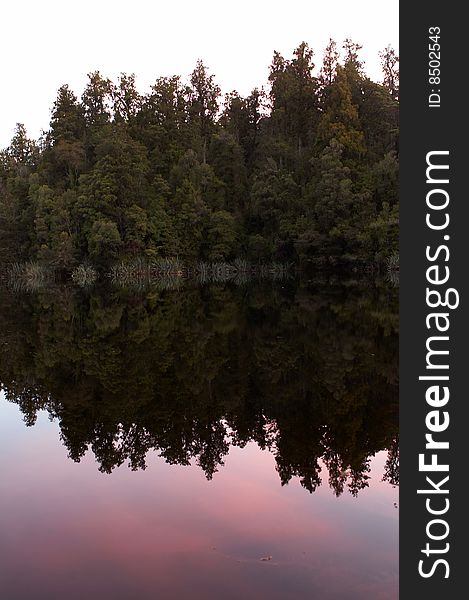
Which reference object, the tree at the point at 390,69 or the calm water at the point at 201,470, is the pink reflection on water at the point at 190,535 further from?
the tree at the point at 390,69

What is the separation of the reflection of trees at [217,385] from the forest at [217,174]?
28.3 metres

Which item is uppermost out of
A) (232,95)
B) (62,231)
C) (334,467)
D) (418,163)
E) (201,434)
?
(232,95)

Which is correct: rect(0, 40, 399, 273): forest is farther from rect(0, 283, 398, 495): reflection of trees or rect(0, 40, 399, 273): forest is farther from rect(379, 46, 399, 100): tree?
rect(0, 283, 398, 495): reflection of trees

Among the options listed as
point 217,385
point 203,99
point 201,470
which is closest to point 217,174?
point 203,99

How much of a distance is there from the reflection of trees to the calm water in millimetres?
50

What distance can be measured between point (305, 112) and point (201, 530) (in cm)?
5664

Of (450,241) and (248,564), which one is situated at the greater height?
(450,241)

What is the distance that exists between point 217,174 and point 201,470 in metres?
56.8

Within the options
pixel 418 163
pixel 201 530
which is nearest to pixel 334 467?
pixel 201 530

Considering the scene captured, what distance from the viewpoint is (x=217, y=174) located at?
6306 centimetres

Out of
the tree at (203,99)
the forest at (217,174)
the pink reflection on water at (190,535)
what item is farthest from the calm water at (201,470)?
the tree at (203,99)

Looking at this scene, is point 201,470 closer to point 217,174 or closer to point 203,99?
point 217,174

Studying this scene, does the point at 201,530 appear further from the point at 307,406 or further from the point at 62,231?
the point at 62,231

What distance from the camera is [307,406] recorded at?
10.9 meters
